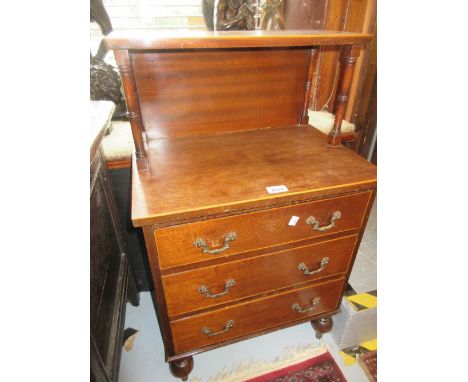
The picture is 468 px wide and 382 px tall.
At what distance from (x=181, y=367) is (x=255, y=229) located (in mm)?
809

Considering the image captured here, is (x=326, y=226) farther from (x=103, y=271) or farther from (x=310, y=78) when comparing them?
(x=103, y=271)

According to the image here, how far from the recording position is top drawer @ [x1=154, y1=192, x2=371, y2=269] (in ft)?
3.10

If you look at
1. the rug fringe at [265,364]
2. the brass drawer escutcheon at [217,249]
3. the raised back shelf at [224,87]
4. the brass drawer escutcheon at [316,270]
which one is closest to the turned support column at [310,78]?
the raised back shelf at [224,87]

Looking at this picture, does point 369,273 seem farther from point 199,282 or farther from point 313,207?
point 199,282

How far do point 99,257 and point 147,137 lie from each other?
0.57m

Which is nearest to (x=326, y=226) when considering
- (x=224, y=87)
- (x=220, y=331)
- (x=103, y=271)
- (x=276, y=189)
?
(x=276, y=189)

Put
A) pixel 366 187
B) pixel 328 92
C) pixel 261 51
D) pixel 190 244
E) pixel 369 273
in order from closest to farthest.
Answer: pixel 190 244, pixel 366 187, pixel 261 51, pixel 369 273, pixel 328 92

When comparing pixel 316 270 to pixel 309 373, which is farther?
pixel 309 373

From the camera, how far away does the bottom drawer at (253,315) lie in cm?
118

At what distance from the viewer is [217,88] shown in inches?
52.3

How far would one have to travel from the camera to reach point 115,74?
5.60ft

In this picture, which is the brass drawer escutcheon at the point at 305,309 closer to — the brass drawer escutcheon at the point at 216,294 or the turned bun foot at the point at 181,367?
the brass drawer escutcheon at the point at 216,294

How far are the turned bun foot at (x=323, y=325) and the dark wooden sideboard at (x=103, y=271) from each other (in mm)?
1000
